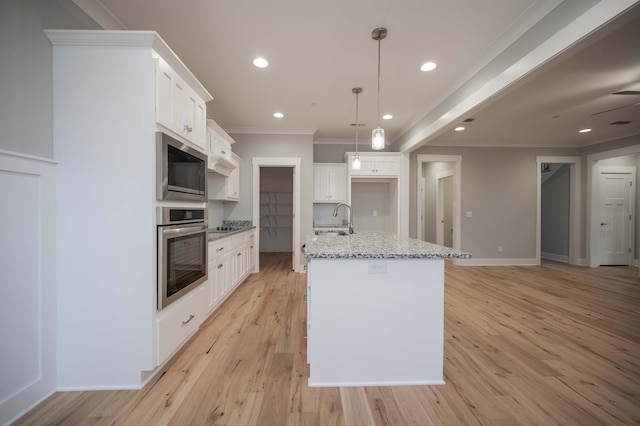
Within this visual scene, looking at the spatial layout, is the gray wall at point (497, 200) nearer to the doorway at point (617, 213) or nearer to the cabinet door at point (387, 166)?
the doorway at point (617, 213)

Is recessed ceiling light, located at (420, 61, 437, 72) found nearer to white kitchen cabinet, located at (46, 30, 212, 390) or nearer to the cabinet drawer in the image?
white kitchen cabinet, located at (46, 30, 212, 390)

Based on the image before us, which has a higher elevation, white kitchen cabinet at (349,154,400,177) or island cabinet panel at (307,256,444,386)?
white kitchen cabinet at (349,154,400,177)

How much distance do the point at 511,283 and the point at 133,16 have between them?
5.82 metres

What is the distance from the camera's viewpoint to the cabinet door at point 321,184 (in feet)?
17.3

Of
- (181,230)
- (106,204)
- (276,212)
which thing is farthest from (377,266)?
(276,212)

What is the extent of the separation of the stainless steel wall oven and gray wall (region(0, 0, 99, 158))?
30.6 inches

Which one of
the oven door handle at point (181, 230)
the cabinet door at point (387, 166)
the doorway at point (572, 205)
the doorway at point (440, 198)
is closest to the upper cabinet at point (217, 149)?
the oven door handle at point (181, 230)

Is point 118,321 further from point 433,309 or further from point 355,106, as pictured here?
point 355,106

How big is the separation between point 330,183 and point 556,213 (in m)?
5.65

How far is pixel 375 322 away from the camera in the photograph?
5.72ft

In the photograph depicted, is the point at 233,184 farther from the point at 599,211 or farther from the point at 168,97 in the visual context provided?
the point at 599,211

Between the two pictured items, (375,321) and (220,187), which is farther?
(220,187)

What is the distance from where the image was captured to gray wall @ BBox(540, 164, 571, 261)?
19.9 feet

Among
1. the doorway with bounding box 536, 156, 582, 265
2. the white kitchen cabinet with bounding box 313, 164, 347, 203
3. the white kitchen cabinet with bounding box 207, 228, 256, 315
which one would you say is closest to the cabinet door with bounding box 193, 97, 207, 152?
the white kitchen cabinet with bounding box 207, 228, 256, 315
